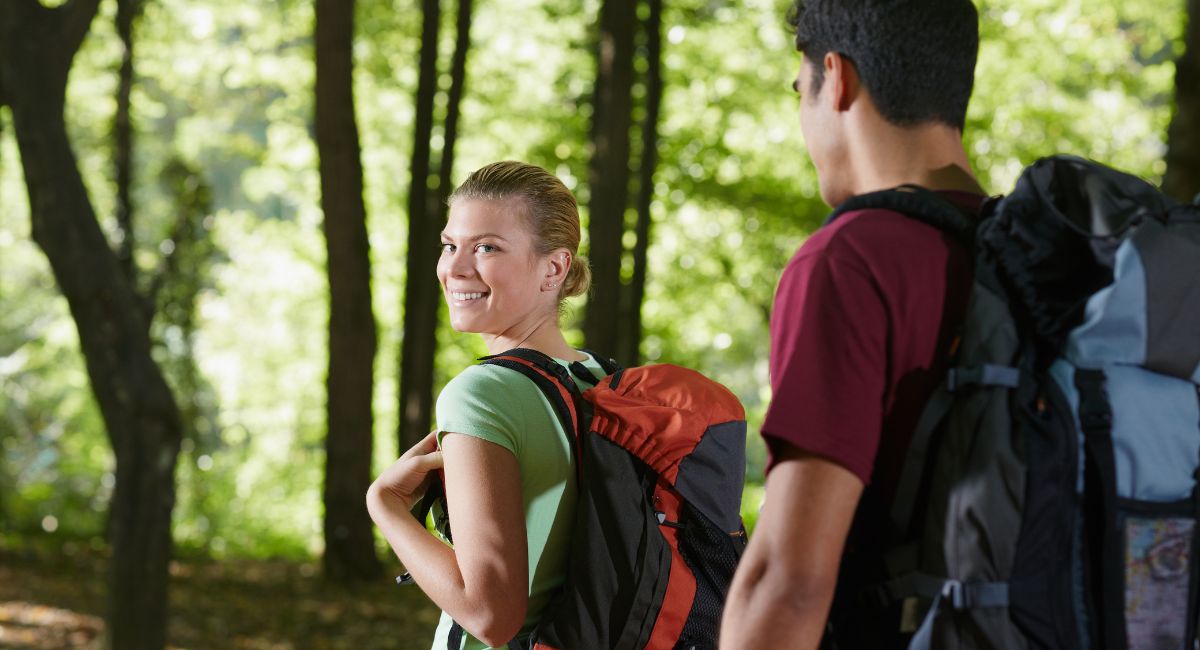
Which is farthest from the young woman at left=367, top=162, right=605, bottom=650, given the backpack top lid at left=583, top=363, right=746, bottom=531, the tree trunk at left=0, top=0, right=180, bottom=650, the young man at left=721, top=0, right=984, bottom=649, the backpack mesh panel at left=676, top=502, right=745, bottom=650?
the tree trunk at left=0, top=0, right=180, bottom=650

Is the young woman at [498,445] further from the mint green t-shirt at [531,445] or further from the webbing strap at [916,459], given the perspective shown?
the webbing strap at [916,459]

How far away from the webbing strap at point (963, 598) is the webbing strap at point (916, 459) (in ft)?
0.38

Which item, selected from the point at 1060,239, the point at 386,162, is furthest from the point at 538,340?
the point at 386,162

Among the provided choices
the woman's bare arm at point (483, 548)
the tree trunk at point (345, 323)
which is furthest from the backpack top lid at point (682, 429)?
the tree trunk at point (345, 323)

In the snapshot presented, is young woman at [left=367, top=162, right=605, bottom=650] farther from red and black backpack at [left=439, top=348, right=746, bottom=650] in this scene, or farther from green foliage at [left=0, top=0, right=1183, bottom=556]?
green foliage at [left=0, top=0, right=1183, bottom=556]

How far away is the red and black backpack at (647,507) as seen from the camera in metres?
2.46

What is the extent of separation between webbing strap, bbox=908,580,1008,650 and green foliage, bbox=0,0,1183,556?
Answer: 15.0 m

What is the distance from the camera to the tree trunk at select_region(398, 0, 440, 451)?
15.9m

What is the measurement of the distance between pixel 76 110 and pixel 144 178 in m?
8.92

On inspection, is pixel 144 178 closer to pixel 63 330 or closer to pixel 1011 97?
pixel 63 330

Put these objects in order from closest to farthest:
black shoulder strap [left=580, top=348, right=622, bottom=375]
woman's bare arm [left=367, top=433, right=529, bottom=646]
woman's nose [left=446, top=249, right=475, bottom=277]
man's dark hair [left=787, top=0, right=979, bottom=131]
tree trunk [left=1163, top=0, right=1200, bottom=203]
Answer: man's dark hair [left=787, top=0, right=979, bottom=131] < woman's bare arm [left=367, top=433, right=529, bottom=646] < woman's nose [left=446, top=249, right=475, bottom=277] < black shoulder strap [left=580, top=348, right=622, bottom=375] < tree trunk [left=1163, top=0, right=1200, bottom=203]

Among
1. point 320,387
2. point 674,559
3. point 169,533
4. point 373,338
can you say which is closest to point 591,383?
point 674,559

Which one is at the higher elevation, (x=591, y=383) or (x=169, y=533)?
(x=591, y=383)

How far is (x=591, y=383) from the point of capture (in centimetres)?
274
